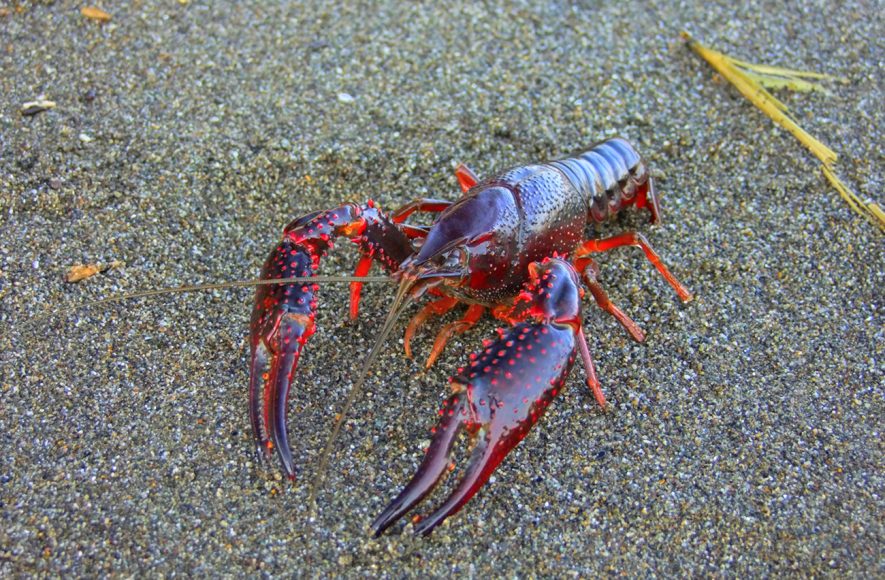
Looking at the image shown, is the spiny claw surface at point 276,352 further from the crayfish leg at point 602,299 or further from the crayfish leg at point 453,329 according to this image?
the crayfish leg at point 602,299

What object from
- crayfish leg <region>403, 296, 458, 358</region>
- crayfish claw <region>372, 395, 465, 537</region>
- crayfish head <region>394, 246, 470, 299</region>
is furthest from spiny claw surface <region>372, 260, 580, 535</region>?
crayfish leg <region>403, 296, 458, 358</region>

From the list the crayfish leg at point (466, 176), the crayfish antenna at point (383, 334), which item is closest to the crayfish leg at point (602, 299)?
the crayfish leg at point (466, 176)

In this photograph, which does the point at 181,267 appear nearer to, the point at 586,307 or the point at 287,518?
the point at 287,518

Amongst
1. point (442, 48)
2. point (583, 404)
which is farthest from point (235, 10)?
point (583, 404)

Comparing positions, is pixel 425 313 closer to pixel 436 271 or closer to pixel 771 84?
pixel 436 271

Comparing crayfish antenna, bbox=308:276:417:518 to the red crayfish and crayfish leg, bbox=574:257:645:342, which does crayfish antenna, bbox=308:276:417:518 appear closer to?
the red crayfish

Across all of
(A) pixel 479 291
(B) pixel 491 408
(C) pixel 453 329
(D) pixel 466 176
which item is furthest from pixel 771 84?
(B) pixel 491 408
